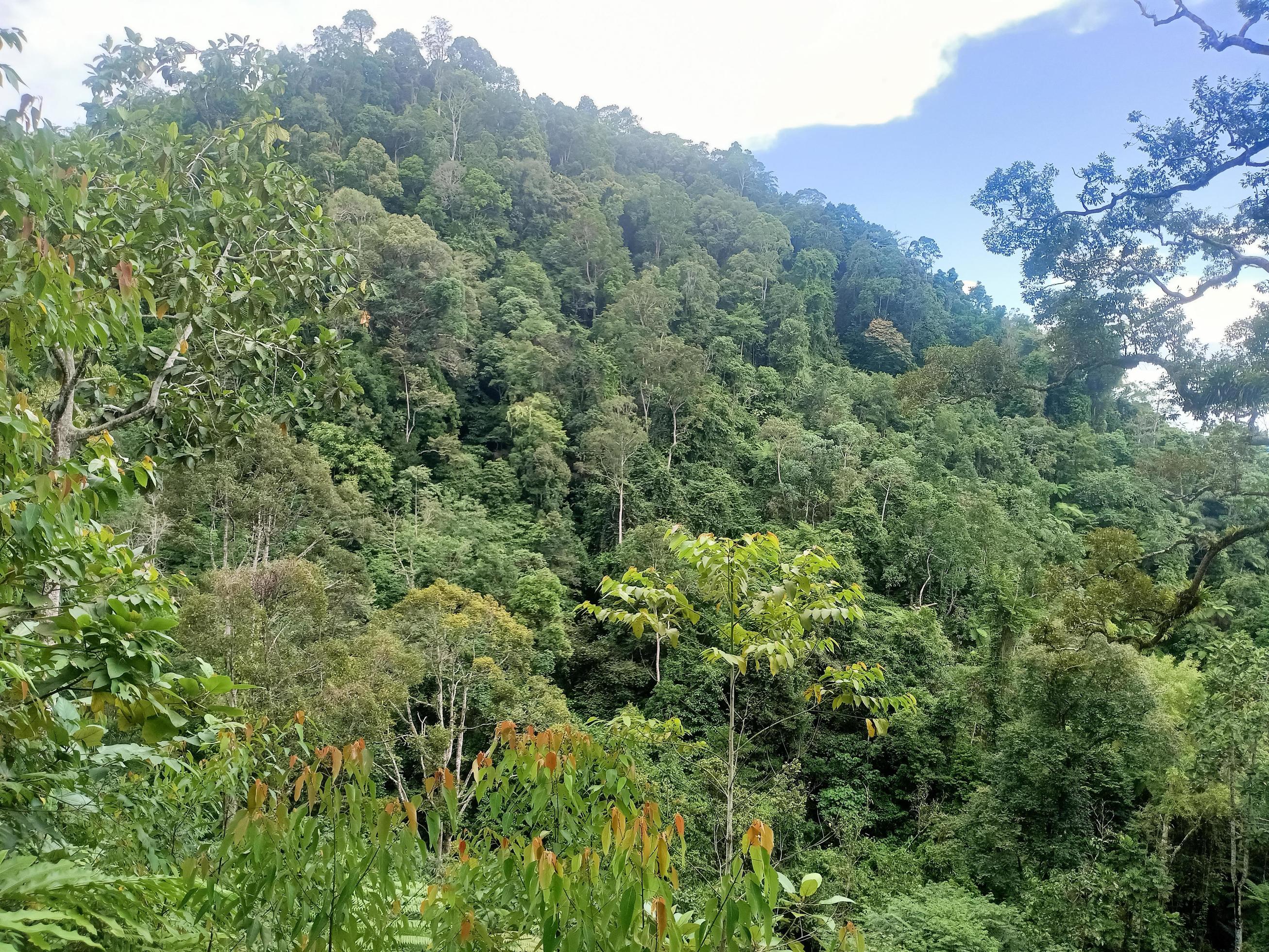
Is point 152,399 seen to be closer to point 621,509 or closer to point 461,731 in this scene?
point 461,731

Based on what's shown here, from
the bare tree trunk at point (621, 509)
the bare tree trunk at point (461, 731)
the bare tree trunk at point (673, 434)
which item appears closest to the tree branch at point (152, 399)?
the bare tree trunk at point (461, 731)

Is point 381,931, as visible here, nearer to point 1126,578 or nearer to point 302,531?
point 1126,578

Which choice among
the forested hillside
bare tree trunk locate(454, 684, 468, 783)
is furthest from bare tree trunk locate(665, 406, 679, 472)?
bare tree trunk locate(454, 684, 468, 783)

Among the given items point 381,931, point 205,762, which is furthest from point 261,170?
point 381,931

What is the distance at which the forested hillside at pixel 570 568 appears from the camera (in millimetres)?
1118

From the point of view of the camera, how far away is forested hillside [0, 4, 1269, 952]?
112 centimetres

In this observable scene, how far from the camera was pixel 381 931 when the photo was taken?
106cm

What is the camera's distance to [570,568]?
18734 mm

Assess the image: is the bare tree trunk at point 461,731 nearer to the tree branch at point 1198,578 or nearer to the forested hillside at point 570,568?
the forested hillside at point 570,568

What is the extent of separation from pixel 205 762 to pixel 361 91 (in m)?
39.1

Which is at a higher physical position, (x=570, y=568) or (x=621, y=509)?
(x=621, y=509)

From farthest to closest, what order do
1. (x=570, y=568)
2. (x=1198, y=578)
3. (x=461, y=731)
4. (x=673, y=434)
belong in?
(x=673, y=434)
(x=570, y=568)
(x=461, y=731)
(x=1198, y=578)

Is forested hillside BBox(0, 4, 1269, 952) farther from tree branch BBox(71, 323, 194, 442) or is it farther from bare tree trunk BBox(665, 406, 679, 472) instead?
bare tree trunk BBox(665, 406, 679, 472)

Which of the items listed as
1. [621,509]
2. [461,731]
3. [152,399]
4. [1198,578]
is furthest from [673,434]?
[152,399]
